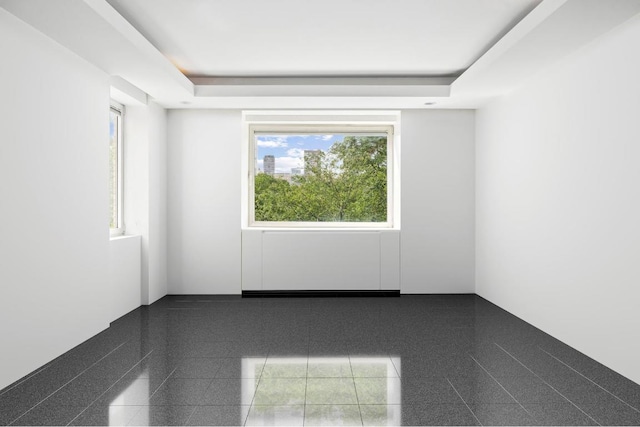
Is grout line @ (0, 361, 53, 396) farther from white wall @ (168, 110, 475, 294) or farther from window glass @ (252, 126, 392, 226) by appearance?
window glass @ (252, 126, 392, 226)

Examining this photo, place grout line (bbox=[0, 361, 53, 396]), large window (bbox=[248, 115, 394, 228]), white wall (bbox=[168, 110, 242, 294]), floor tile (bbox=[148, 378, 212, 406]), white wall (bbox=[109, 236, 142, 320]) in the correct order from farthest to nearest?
large window (bbox=[248, 115, 394, 228]), white wall (bbox=[168, 110, 242, 294]), white wall (bbox=[109, 236, 142, 320]), grout line (bbox=[0, 361, 53, 396]), floor tile (bbox=[148, 378, 212, 406])

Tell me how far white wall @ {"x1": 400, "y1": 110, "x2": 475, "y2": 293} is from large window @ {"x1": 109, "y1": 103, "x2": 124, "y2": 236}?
357cm

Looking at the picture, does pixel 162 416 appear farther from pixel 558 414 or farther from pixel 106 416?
pixel 558 414

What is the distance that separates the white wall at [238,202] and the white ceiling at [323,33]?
1.17 meters

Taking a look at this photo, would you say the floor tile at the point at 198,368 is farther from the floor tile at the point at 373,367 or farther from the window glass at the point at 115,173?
the window glass at the point at 115,173

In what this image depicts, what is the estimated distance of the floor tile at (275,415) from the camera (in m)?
2.65

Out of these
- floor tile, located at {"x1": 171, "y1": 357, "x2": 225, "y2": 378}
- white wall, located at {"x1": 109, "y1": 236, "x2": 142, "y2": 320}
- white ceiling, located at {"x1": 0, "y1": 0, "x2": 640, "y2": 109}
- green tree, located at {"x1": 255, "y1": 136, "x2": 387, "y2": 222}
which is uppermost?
white ceiling, located at {"x1": 0, "y1": 0, "x2": 640, "y2": 109}

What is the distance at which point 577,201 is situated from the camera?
405 cm

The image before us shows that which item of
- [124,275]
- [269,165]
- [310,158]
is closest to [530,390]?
[124,275]

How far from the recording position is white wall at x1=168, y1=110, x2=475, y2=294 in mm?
6527

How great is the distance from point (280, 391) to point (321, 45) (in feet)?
10.1

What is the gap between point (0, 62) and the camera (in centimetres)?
320

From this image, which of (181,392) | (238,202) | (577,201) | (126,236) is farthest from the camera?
(238,202)

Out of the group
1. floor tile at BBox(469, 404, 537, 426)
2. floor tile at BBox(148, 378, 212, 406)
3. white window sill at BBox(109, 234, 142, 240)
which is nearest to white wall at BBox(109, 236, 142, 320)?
white window sill at BBox(109, 234, 142, 240)
